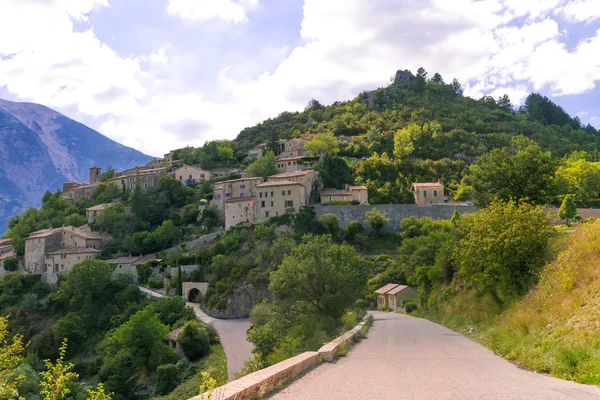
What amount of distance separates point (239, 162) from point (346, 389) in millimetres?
89223

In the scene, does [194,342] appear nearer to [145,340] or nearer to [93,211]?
[145,340]

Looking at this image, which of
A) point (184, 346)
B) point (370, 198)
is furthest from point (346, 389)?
point (370, 198)

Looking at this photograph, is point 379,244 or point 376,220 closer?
point 379,244

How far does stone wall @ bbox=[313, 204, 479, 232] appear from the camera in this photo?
57.5 metres

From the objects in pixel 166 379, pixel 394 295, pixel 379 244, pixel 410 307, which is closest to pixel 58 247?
pixel 166 379

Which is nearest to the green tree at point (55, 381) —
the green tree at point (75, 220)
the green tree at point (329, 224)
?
the green tree at point (329, 224)

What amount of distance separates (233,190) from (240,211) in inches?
333

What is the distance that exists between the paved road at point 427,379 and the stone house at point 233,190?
56064mm

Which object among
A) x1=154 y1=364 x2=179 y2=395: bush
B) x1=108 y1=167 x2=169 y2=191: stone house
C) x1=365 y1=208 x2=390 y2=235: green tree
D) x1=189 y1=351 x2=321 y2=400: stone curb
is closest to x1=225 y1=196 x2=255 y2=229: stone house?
x1=365 y1=208 x2=390 y2=235: green tree

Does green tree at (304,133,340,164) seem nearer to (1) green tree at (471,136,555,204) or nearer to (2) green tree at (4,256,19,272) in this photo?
(2) green tree at (4,256,19,272)

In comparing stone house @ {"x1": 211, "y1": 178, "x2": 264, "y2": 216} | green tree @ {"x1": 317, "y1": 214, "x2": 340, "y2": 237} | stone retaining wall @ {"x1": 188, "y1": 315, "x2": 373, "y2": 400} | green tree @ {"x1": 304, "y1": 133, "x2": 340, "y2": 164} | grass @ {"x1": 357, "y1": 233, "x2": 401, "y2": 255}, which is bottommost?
grass @ {"x1": 357, "y1": 233, "x2": 401, "y2": 255}

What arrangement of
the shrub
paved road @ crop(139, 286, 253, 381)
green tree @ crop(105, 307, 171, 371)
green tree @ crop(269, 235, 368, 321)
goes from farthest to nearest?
the shrub < green tree @ crop(105, 307, 171, 371) < paved road @ crop(139, 286, 253, 381) < green tree @ crop(269, 235, 368, 321)

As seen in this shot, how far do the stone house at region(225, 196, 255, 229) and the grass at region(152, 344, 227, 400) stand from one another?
25317 millimetres

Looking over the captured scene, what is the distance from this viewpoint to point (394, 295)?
1665 inches
